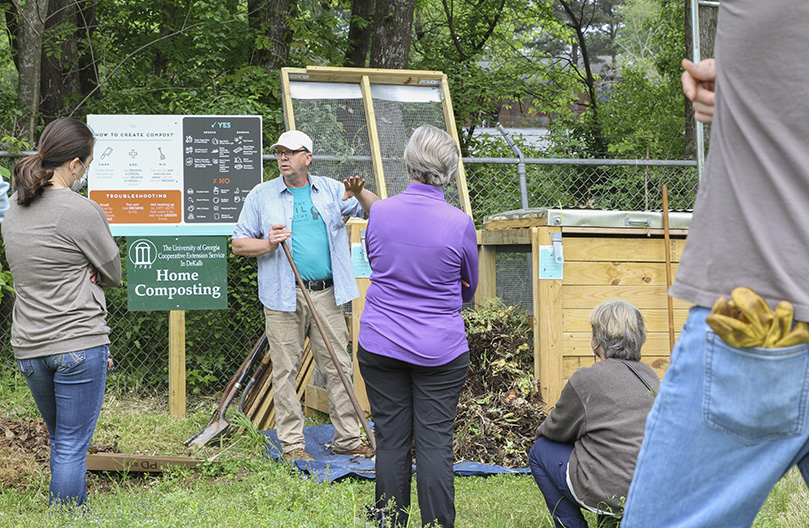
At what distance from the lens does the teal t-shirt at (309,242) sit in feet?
17.2

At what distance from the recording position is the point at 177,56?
871 cm

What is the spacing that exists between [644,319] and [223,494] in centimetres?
288

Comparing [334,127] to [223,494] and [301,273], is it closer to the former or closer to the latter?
[301,273]

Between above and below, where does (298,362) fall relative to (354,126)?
below

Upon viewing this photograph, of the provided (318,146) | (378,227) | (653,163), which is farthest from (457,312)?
(653,163)

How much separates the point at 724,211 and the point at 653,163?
5.72 m

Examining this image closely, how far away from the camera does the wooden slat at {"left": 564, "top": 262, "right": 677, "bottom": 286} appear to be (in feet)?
17.7

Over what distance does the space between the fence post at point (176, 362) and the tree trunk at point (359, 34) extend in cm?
515

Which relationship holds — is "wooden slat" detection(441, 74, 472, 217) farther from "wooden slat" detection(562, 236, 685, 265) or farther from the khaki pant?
the khaki pant

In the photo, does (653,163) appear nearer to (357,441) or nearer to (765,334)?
(357,441)

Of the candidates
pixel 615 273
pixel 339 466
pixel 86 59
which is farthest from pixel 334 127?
pixel 86 59

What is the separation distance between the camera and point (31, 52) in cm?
709

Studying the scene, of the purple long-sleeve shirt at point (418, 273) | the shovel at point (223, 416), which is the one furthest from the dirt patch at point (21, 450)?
the purple long-sleeve shirt at point (418, 273)

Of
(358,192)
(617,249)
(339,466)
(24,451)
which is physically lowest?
(339,466)
